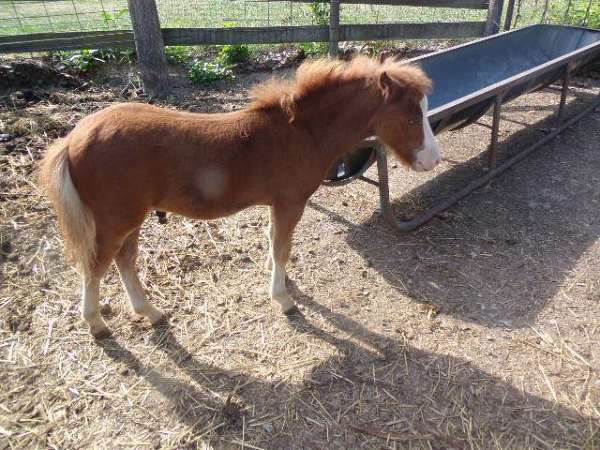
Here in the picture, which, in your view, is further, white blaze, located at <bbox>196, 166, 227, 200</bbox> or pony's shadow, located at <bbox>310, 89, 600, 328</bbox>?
pony's shadow, located at <bbox>310, 89, 600, 328</bbox>

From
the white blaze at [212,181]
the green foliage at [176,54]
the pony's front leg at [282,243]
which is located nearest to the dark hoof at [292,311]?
the pony's front leg at [282,243]

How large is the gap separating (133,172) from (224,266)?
4.73 ft

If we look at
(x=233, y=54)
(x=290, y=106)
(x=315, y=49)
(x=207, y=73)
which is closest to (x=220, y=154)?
(x=290, y=106)

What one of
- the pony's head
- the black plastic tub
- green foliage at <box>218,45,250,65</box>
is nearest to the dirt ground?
the black plastic tub

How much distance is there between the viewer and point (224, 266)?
3.53 meters

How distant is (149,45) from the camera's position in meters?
5.88

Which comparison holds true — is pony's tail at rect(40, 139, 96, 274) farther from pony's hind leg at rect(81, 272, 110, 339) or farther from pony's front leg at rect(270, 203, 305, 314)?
pony's front leg at rect(270, 203, 305, 314)

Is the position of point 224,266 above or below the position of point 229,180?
below

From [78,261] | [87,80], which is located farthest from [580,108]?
[87,80]

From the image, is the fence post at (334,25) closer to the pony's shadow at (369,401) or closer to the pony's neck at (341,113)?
the pony's neck at (341,113)

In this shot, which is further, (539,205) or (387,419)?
(539,205)

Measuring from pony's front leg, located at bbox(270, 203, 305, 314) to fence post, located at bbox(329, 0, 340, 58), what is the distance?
490cm

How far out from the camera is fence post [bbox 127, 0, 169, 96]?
571cm

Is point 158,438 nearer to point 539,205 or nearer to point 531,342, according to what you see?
point 531,342
